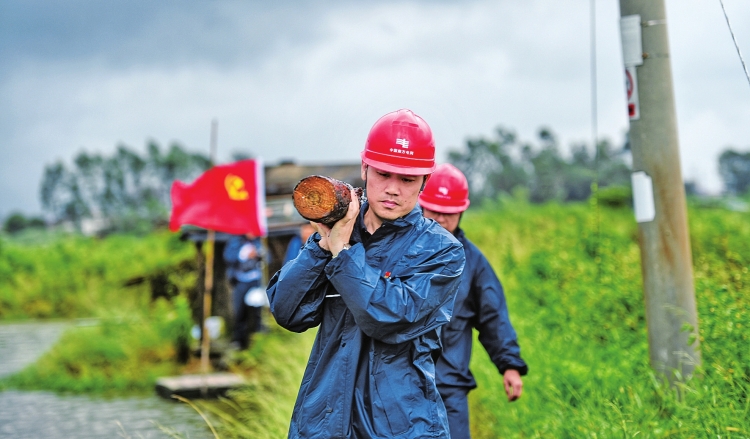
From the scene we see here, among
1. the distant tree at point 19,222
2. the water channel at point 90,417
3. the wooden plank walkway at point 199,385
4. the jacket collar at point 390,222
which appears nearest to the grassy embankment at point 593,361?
the wooden plank walkway at point 199,385

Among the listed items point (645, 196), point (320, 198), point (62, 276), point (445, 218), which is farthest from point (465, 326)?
point (62, 276)

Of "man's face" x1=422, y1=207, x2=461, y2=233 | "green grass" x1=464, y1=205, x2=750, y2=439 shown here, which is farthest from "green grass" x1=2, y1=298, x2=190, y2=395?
"man's face" x1=422, y1=207, x2=461, y2=233

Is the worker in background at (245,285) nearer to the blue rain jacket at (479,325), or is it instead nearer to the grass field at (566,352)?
the grass field at (566,352)

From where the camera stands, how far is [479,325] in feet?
15.6

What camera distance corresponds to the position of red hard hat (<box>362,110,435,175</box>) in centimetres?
297

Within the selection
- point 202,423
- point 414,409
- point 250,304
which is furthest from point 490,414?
point 250,304

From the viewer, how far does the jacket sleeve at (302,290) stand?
2.82 meters

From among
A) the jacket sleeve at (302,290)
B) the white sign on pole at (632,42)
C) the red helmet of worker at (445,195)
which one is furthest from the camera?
the white sign on pole at (632,42)

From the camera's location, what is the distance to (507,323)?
15.5 feet

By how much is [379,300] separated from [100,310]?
11.0 m

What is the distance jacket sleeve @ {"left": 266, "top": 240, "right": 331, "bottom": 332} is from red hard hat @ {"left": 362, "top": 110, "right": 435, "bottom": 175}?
396 millimetres

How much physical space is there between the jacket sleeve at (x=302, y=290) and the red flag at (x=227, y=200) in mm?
6957

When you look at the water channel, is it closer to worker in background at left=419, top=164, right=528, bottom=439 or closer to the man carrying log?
worker in background at left=419, top=164, right=528, bottom=439

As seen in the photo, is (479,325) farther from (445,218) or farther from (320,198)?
(320,198)
